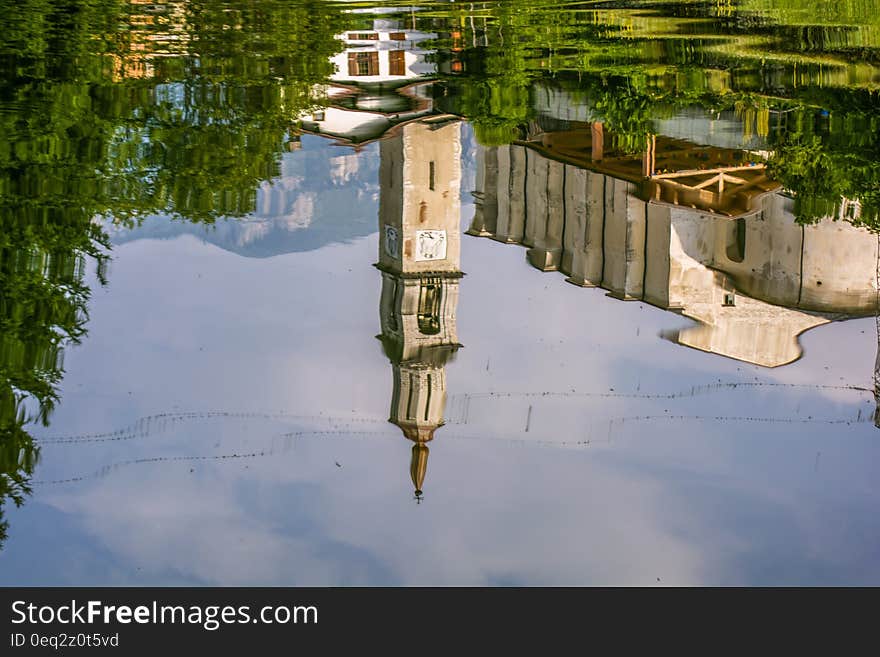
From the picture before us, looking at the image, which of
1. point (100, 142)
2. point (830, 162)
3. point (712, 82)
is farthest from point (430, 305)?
point (830, 162)

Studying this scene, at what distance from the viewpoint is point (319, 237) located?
14.4 m

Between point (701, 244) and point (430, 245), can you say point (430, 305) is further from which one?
point (430, 245)

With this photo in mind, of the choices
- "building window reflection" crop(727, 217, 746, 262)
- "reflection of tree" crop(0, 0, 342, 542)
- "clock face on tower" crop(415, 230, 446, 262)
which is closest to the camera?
"reflection of tree" crop(0, 0, 342, 542)

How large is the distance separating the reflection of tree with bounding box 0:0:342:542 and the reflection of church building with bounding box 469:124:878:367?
4.11m

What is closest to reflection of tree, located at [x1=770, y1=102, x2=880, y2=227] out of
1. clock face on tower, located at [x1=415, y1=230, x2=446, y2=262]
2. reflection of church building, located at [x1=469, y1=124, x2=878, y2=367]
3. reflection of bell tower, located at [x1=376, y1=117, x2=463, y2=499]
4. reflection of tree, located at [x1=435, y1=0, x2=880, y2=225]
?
reflection of tree, located at [x1=435, y1=0, x2=880, y2=225]

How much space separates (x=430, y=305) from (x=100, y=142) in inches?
360

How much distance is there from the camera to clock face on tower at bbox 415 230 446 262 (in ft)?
115

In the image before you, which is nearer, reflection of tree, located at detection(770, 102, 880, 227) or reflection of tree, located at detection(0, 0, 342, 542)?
reflection of tree, located at detection(0, 0, 342, 542)

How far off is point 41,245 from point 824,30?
1739 cm

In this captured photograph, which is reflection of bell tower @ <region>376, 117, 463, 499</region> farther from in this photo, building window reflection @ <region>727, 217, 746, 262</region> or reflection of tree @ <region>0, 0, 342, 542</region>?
building window reflection @ <region>727, 217, 746, 262</region>

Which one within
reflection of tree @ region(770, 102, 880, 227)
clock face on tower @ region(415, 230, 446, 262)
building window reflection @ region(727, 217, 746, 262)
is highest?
reflection of tree @ region(770, 102, 880, 227)

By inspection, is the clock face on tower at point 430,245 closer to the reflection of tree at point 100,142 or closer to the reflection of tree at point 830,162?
the reflection of tree at point 100,142

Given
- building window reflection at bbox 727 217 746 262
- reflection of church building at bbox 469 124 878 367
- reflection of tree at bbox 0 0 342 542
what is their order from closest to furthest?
reflection of tree at bbox 0 0 342 542, reflection of church building at bbox 469 124 878 367, building window reflection at bbox 727 217 746 262

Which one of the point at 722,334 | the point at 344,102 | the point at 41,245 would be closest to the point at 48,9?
the point at 344,102
